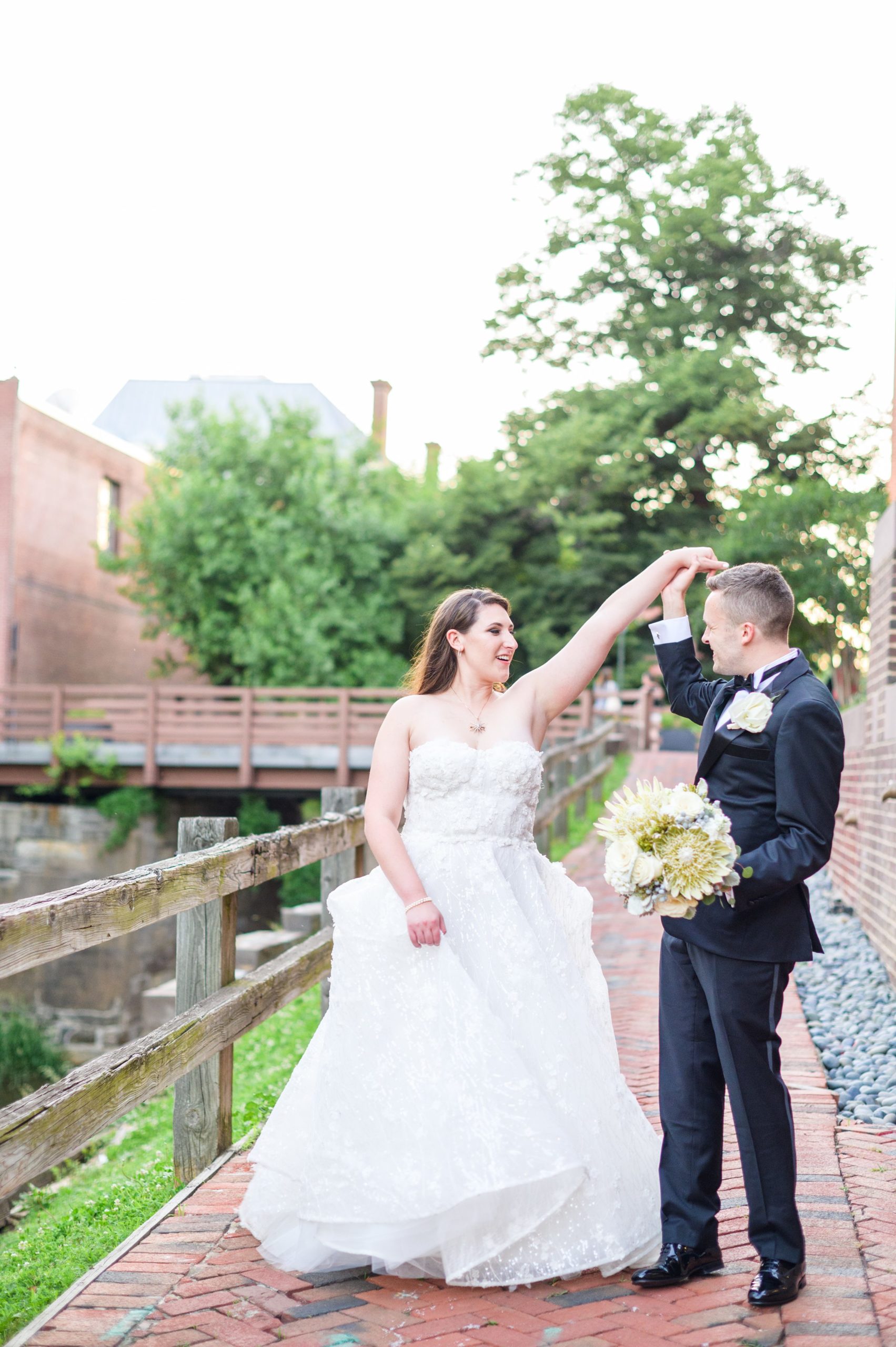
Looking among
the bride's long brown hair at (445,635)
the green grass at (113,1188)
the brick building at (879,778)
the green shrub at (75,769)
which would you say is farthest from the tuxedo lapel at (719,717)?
the green shrub at (75,769)

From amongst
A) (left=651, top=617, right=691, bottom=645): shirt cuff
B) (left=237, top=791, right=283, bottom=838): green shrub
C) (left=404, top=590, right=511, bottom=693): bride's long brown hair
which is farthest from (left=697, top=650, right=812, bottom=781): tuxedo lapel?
(left=237, top=791, right=283, bottom=838): green shrub

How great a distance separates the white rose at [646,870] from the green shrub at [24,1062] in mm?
11196

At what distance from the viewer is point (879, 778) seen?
725 cm

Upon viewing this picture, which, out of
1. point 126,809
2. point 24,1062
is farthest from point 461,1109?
point 126,809

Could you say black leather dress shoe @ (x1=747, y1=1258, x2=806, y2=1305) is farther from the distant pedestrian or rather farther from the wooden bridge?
the distant pedestrian

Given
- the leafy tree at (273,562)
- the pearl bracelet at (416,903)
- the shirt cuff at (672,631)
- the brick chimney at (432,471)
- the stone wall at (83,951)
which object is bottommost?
the stone wall at (83,951)

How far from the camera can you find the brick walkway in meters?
2.93

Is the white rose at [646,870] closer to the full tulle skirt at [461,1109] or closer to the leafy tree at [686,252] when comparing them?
the full tulle skirt at [461,1109]

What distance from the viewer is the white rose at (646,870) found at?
2893 millimetres

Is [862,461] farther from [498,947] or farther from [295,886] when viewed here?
[498,947]

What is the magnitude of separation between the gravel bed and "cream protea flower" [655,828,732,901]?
1.22 metres

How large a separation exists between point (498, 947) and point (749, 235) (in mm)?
30184

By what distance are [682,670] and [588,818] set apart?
13.5 meters

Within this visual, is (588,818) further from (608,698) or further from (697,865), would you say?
(697,865)
